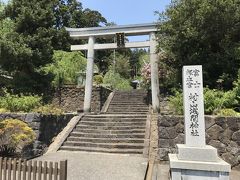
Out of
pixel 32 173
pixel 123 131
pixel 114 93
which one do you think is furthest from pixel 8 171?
pixel 114 93

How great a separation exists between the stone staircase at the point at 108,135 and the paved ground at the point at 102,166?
734 millimetres

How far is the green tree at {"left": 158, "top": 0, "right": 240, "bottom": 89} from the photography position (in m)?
12.4

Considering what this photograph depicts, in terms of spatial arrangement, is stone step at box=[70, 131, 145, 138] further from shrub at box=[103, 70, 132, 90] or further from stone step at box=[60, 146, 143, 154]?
shrub at box=[103, 70, 132, 90]

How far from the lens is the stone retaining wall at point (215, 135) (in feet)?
31.9

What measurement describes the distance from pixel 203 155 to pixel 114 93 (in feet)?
52.7

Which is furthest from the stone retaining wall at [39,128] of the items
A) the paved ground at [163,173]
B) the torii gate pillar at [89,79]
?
the paved ground at [163,173]

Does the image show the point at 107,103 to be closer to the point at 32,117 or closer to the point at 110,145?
the point at 32,117

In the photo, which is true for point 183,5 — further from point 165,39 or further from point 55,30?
point 55,30

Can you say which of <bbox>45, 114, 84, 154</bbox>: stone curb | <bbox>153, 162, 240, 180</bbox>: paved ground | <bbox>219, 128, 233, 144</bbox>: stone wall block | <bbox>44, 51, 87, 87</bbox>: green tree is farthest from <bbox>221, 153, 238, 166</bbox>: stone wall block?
<bbox>44, 51, 87, 87</bbox>: green tree

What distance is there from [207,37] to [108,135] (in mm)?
5781

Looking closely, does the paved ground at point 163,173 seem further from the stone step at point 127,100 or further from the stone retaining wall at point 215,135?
the stone step at point 127,100

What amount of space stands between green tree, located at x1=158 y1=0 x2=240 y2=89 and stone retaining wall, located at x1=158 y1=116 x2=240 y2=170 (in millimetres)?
3569

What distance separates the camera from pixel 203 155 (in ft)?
21.0

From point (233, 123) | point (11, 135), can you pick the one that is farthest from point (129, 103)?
point (233, 123)
